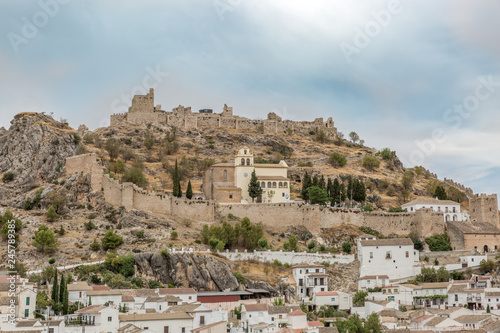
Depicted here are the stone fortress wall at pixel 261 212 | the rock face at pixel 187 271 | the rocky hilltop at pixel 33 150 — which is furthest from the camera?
the rocky hilltop at pixel 33 150

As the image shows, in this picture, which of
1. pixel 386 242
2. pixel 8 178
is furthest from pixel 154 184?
pixel 386 242

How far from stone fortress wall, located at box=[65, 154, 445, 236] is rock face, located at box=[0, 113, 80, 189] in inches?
192

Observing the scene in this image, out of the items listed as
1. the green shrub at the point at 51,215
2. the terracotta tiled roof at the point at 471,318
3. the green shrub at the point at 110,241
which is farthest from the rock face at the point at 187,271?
the terracotta tiled roof at the point at 471,318

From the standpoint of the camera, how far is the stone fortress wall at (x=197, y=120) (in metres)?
111

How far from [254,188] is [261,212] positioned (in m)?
4.13

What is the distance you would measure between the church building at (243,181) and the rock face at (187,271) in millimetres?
15013

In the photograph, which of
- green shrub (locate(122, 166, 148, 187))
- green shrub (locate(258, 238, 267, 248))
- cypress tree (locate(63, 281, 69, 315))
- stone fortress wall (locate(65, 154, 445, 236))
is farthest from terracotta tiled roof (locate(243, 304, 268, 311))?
green shrub (locate(122, 166, 148, 187))

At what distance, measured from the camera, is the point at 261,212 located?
74.6 m

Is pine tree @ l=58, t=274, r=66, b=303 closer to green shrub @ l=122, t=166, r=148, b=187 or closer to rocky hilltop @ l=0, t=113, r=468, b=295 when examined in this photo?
rocky hilltop @ l=0, t=113, r=468, b=295

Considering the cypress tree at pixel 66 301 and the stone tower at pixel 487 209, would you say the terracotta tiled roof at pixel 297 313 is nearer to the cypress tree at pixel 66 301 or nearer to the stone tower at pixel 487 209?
the cypress tree at pixel 66 301

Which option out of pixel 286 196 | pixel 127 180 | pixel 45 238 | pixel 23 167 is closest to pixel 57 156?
pixel 23 167

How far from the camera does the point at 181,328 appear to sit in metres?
51.4

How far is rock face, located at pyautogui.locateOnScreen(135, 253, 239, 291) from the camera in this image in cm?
6209

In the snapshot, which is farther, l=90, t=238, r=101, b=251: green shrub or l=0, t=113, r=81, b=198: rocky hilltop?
→ l=0, t=113, r=81, b=198: rocky hilltop
